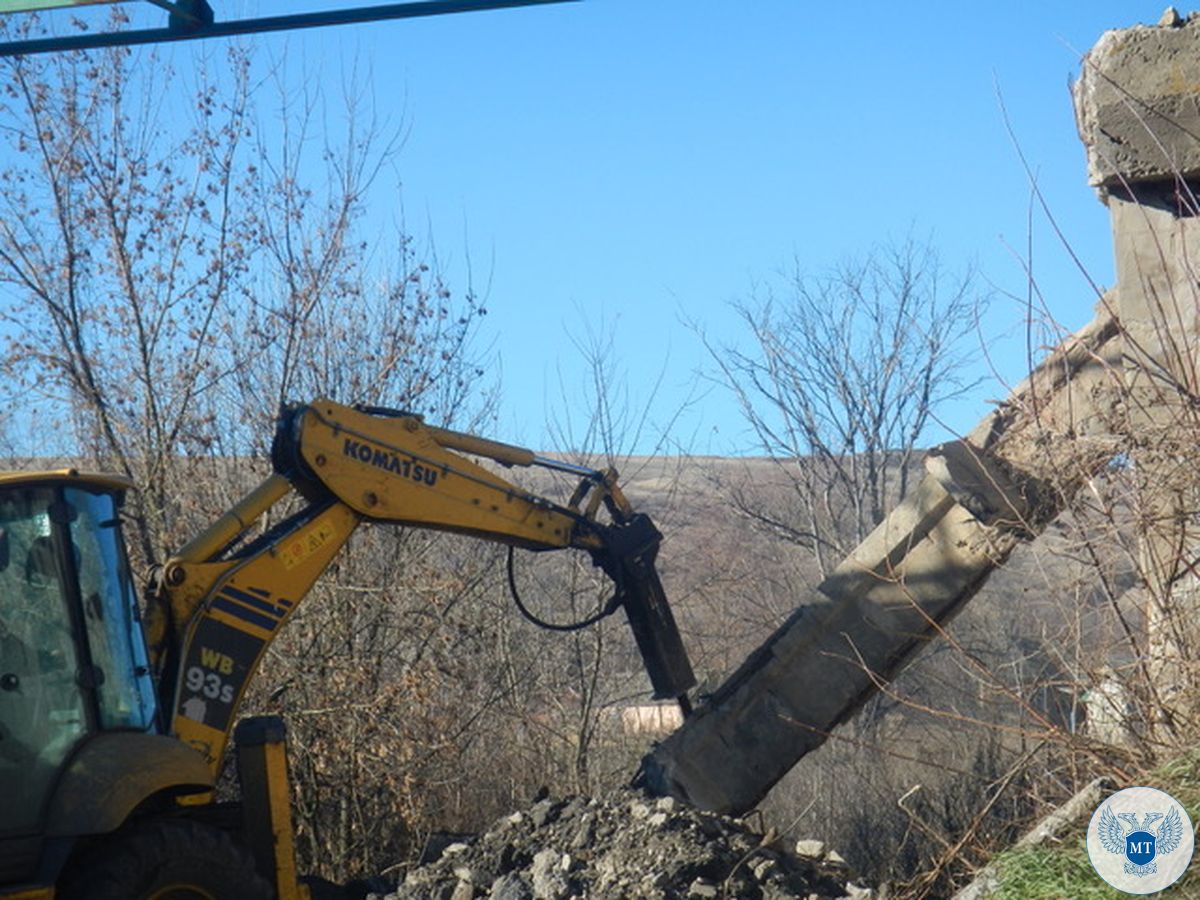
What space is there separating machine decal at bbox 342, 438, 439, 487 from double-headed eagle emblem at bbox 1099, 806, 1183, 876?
499 cm

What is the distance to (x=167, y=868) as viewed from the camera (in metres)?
7.05

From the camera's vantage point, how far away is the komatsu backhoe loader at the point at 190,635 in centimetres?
694


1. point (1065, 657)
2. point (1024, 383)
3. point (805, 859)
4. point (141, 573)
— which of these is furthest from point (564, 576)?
point (1065, 657)

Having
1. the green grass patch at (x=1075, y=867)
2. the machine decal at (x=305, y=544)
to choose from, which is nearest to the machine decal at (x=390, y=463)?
the machine decal at (x=305, y=544)

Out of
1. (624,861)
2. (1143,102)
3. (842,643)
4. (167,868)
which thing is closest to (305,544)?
(167,868)

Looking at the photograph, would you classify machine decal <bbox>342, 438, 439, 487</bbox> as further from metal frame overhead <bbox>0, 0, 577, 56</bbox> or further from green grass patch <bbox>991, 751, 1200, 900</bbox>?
green grass patch <bbox>991, 751, 1200, 900</bbox>

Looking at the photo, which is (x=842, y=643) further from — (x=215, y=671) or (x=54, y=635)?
(x=54, y=635)

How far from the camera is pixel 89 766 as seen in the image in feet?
23.1

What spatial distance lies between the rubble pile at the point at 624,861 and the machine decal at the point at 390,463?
207 cm

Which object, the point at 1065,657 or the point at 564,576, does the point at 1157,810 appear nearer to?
A: the point at 1065,657

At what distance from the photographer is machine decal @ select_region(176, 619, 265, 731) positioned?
26.9 ft

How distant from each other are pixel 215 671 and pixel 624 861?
2.37 m

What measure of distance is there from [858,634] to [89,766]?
5.02 m

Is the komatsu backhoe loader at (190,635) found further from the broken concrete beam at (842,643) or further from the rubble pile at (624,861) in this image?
the rubble pile at (624,861)
